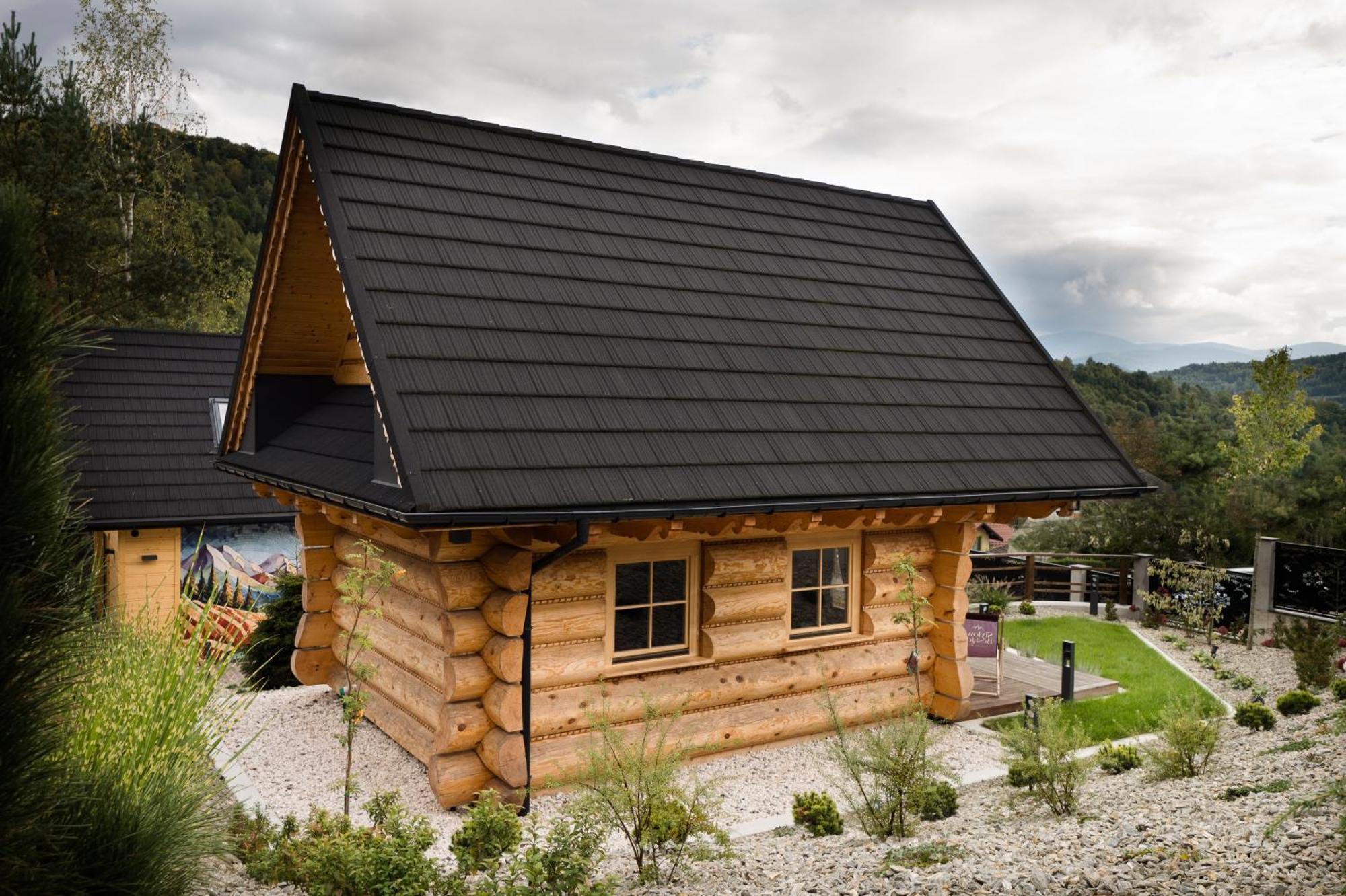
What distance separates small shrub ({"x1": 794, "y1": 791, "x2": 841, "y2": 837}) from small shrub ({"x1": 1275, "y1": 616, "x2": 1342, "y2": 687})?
22.8ft

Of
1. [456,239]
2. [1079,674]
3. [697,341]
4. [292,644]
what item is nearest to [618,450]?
[697,341]

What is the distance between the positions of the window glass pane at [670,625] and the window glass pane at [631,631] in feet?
0.33

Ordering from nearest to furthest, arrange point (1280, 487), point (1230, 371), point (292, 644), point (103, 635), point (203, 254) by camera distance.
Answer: point (103, 635), point (292, 644), point (1280, 487), point (203, 254), point (1230, 371)

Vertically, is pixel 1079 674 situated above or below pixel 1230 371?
below

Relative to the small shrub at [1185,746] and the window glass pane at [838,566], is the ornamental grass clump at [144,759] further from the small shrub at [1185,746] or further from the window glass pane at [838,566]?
the small shrub at [1185,746]

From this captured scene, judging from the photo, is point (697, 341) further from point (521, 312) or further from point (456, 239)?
point (456, 239)

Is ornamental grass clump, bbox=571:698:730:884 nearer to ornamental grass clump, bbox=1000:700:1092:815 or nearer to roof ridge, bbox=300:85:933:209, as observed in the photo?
ornamental grass clump, bbox=1000:700:1092:815

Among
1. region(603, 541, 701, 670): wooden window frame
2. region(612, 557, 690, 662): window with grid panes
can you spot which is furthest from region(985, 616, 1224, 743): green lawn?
region(612, 557, 690, 662): window with grid panes

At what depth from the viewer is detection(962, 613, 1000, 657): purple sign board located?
9.65 metres

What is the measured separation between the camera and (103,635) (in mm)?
3779

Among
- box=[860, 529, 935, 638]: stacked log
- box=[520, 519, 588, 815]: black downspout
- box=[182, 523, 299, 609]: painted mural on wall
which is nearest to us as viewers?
box=[520, 519, 588, 815]: black downspout

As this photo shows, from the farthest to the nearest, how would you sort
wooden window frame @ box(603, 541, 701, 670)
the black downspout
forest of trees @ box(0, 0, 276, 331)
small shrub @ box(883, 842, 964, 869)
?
1. forest of trees @ box(0, 0, 276, 331)
2. wooden window frame @ box(603, 541, 701, 670)
3. the black downspout
4. small shrub @ box(883, 842, 964, 869)

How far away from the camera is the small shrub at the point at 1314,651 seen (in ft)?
32.3

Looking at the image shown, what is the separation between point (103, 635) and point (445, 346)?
3.24 meters
